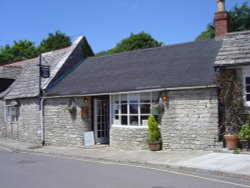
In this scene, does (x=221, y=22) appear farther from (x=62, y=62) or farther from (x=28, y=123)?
(x=28, y=123)

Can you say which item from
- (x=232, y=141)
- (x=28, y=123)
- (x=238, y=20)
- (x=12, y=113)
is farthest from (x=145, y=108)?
(x=238, y=20)

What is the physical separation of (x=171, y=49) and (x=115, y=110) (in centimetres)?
469

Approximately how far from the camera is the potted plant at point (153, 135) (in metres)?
16.1

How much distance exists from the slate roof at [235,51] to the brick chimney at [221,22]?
1790mm

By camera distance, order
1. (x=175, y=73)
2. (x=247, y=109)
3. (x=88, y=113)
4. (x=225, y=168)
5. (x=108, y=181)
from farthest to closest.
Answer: (x=88, y=113) → (x=175, y=73) → (x=247, y=109) → (x=225, y=168) → (x=108, y=181)

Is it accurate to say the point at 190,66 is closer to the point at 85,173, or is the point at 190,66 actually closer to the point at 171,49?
the point at 171,49

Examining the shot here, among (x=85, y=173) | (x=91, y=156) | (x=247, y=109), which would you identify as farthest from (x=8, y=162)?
(x=247, y=109)

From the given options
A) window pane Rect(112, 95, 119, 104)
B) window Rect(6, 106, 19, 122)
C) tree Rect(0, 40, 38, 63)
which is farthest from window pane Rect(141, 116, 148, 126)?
tree Rect(0, 40, 38, 63)

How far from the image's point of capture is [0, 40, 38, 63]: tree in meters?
54.8

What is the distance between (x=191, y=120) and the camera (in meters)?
15.3

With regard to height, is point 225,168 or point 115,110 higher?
point 115,110

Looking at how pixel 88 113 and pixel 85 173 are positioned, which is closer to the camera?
pixel 85 173

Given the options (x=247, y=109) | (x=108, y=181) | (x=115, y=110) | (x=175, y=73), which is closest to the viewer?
(x=108, y=181)

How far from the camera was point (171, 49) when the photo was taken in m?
20.0
